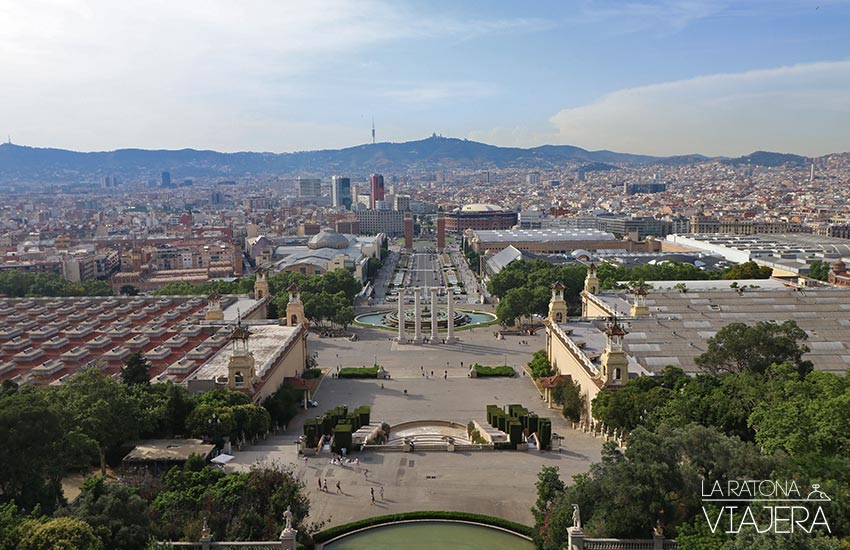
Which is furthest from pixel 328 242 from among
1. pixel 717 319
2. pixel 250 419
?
pixel 250 419

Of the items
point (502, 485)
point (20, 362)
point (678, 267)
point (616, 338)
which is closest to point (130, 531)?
point (502, 485)

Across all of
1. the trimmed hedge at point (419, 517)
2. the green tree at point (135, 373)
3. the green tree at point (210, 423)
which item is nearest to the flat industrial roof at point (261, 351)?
the green tree at point (135, 373)

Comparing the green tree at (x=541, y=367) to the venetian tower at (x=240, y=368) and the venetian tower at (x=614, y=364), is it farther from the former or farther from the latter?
the venetian tower at (x=240, y=368)

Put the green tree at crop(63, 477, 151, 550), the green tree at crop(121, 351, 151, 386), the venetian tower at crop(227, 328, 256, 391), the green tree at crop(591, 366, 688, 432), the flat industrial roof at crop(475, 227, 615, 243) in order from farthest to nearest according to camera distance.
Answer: the flat industrial roof at crop(475, 227, 615, 243) → the venetian tower at crop(227, 328, 256, 391) → the green tree at crop(121, 351, 151, 386) → the green tree at crop(591, 366, 688, 432) → the green tree at crop(63, 477, 151, 550)

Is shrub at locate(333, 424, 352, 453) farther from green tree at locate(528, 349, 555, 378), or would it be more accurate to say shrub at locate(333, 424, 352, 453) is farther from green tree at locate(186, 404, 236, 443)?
green tree at locate(528, 349, 555, 378)

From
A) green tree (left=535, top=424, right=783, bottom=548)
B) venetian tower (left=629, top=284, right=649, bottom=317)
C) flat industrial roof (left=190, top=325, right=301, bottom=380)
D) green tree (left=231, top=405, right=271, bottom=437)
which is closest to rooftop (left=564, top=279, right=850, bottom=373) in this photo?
venetian tower (left=629, top=284, right=649, bottom=317)

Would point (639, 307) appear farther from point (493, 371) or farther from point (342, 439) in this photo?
point (342, 439)
